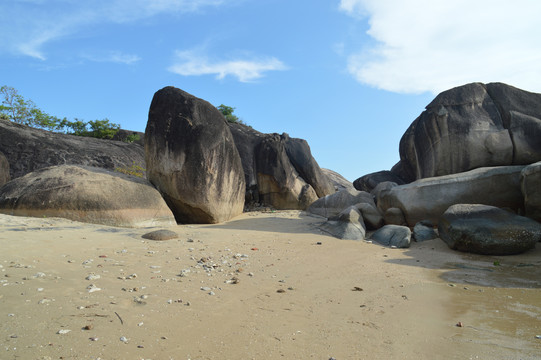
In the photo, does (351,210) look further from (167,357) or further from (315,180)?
(315,180)

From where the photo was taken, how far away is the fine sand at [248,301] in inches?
99.7

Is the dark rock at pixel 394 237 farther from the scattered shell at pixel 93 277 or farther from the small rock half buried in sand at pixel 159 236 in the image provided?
the scattered shell at pixel 93 277

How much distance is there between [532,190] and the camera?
6.61 metres

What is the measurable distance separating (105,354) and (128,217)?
5503 millimetres

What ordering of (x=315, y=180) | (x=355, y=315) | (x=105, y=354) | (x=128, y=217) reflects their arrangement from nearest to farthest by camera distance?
(x=105, y=354) → (x=355, y=315) → (x=128, y=217) → (x=315, y=180)

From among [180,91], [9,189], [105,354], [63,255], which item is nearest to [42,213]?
[9,189]

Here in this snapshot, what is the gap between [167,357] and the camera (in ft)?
7.69

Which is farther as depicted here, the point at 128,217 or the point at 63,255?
the point at 128,217

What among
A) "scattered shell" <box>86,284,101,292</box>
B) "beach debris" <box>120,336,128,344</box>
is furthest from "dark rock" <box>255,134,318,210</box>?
"beach debris" <box>120,336,128,344</box>

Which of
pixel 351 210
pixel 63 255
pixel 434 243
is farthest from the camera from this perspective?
pixel 351 210

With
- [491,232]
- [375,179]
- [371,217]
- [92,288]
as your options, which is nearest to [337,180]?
[375,179]

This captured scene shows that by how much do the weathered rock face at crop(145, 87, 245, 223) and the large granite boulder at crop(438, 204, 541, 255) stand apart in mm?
5104

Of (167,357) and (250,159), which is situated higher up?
(250,159)

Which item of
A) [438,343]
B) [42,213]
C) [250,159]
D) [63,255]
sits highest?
[250,159]
